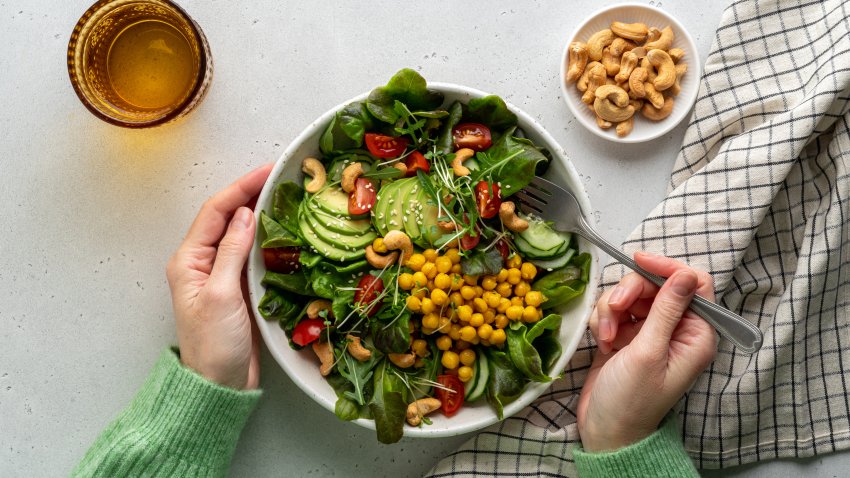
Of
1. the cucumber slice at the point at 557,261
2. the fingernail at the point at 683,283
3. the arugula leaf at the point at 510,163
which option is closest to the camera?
the fingernail at the point at 683,283

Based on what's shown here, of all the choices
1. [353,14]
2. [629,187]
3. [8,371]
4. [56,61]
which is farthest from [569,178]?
[8,371]

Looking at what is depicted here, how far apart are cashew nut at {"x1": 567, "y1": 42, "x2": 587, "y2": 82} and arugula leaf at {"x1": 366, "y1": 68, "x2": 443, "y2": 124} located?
18.5 inches

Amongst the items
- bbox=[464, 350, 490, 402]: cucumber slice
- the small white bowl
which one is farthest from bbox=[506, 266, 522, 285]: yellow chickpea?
the small white bowl

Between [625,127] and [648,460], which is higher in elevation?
[625,127]

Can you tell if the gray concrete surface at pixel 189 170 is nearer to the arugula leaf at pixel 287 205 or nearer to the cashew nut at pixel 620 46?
the cashew nut at pixel 620 46

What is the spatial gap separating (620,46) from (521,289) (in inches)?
32.4

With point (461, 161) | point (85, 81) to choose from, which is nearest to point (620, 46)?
point (461, 161)

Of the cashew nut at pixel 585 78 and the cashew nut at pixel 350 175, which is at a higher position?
the cashew nut at pixel 585 78

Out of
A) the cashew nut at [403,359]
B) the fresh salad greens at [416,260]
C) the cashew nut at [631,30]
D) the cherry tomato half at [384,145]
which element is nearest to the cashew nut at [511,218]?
the fresh salad greens at [416,260]

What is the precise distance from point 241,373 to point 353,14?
1139mm

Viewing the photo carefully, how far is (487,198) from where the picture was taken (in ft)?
6.26

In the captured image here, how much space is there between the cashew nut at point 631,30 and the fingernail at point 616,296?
0.79m

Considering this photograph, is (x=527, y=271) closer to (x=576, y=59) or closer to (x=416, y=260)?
(x=416, y=260)

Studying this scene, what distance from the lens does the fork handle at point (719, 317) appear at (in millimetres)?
1790
